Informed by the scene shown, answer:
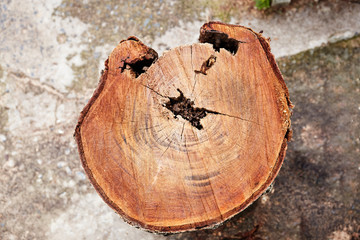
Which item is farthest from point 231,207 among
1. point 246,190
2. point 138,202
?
point 138,202

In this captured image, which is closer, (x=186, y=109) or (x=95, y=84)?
(x=186, y=109)

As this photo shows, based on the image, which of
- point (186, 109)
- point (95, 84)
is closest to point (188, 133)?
point (186, 109)

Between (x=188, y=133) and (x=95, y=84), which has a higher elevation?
(x=95, y=84)

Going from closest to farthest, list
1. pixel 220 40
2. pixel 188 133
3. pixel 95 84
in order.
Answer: pixel 188 133
pixel 220 40
pixel 95 84

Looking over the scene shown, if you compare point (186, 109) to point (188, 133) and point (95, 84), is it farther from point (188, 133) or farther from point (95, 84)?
point (95, 84)

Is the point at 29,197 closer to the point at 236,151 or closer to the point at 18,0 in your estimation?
the point at 18,0

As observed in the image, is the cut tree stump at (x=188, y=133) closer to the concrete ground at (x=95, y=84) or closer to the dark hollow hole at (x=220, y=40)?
the dark hollow hole at (x=220, y=40)

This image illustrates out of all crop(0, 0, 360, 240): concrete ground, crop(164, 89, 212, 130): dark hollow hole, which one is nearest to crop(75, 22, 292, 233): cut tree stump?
crop(164, 89, 212, 130): dark hollow hole
